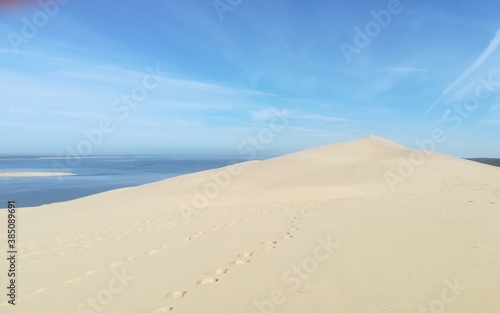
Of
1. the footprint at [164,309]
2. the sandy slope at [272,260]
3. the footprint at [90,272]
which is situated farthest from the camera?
the footprint at [90,272]

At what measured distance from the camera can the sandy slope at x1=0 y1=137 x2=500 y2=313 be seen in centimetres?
387

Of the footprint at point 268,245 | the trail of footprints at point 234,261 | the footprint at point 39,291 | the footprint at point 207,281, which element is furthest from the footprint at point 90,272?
the footprint at point 268,245

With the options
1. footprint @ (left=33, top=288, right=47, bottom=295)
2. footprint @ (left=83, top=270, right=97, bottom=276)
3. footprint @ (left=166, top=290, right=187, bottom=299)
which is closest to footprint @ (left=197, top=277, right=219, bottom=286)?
footprint @ (left=166, top=290, right=187, bottom=299)

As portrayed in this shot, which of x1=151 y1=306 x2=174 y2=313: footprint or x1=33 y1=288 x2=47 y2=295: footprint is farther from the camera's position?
x1=33 y1=288 x2=47 y2=295: footprint

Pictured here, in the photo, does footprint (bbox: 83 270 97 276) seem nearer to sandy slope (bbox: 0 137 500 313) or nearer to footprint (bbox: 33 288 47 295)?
sandy slope (bbox: 0 137 500 313)

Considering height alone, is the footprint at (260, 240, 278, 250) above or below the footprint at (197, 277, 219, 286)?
above

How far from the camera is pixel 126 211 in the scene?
1322 cm

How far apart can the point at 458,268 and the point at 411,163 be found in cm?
2140

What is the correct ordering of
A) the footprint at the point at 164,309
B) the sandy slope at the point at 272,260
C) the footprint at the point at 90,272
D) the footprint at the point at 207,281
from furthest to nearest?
the footprint at the point at 90,272 < the footprint at the point at 207,281 < the sandy slope at the point at 272,260 < the footprint at the point at 164,309

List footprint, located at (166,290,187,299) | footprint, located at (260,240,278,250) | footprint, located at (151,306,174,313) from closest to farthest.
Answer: footprint, located at (151,306,174,313), footprint, located at (166,290,187,299), footprint, located at (260,240,278,250)

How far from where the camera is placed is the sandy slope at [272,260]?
152 inches

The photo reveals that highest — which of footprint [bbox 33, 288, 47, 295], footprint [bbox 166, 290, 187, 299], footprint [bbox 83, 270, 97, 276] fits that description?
footprint [bbox 83, 270, 97, 276]

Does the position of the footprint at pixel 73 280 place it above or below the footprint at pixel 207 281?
above

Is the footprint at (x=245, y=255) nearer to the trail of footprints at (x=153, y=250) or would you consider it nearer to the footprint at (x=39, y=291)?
the trail of footprints at (x=153, y=250)
